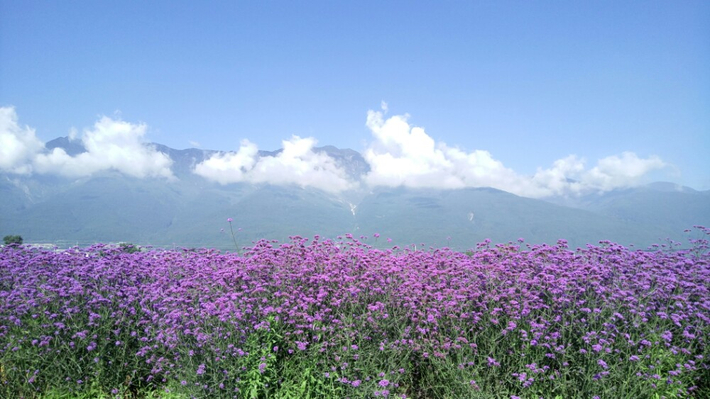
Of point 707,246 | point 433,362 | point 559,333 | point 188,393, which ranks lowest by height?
point 188,393

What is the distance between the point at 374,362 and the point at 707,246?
6177mm

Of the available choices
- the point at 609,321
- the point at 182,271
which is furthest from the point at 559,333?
the point at 182,271

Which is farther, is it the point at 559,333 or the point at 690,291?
the point at 690,291

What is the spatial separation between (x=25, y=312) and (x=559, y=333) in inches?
269

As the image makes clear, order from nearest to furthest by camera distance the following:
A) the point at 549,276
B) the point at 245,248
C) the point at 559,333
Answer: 1. the point at 559,333
2. the point at 549,276
3. the point at 245,248

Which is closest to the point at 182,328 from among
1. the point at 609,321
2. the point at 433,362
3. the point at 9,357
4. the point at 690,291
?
the point at 9,357

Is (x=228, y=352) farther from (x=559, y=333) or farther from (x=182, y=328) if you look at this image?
(x=559, y=333)

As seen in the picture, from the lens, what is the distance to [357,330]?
487cm

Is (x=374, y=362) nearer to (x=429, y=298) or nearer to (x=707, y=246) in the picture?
(x=429, y=298)

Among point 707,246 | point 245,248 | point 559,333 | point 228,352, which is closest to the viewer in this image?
point 228,352

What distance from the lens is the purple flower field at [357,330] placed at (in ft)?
15.2

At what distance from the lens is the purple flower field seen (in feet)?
15.2

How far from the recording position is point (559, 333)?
16.0ft

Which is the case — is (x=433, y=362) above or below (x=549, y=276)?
below
